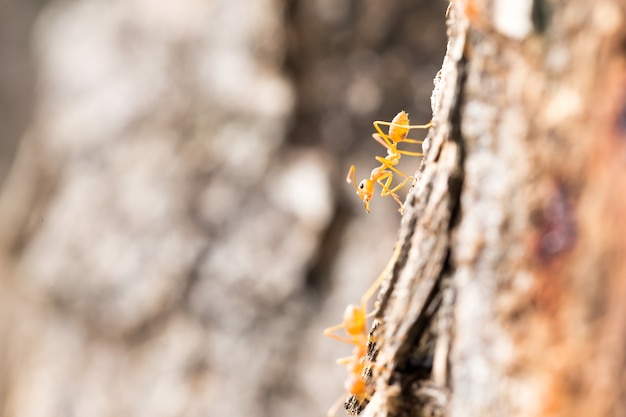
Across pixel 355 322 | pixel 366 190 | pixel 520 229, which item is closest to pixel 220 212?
pixel 366 190

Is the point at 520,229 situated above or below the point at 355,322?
below

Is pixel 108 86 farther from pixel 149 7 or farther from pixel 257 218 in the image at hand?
pixel 257 218

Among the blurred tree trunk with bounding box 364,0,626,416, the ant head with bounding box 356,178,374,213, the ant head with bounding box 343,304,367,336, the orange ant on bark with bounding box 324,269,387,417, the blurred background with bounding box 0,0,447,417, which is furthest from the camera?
the blurred background with bounding box 0,0,447,417

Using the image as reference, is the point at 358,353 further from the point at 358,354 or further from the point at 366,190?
the point at 366,190

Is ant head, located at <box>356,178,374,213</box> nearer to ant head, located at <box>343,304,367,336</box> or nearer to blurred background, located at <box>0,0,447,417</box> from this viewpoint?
ant head, located at <box>343,304,367,336</box>

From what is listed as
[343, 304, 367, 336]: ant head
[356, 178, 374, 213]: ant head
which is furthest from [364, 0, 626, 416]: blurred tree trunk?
[356, 178, 374, 213]: ant head

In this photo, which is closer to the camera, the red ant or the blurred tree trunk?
the blurred tree trunk

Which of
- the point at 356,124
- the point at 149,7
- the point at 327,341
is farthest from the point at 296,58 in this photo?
the point at 327,341
